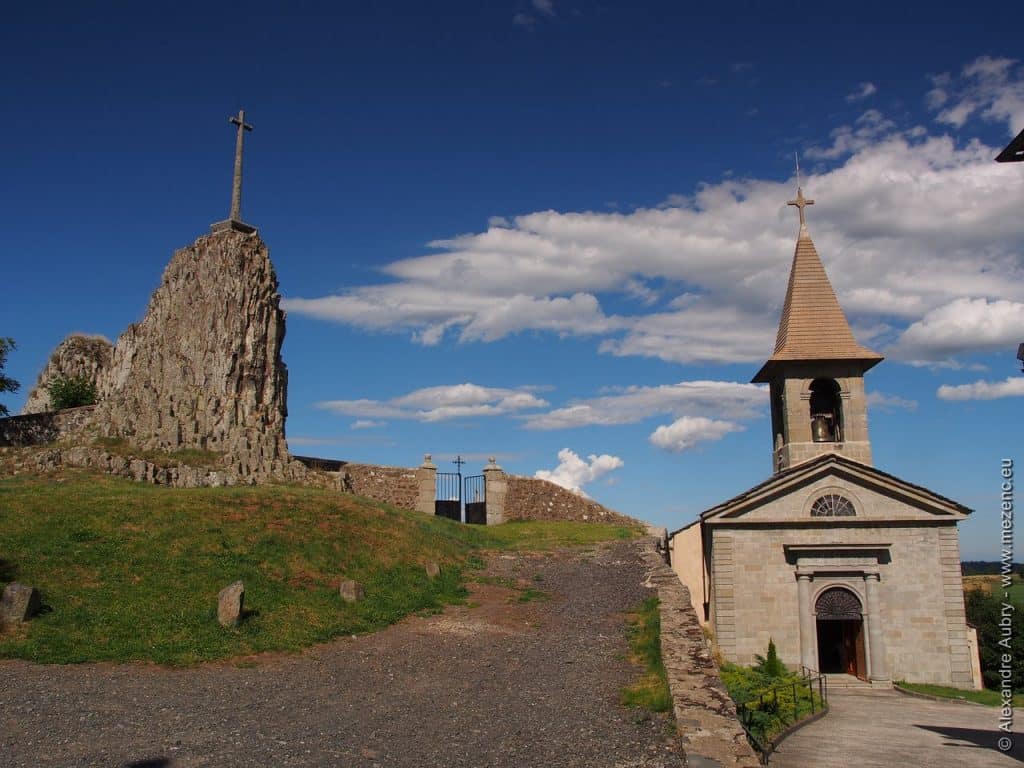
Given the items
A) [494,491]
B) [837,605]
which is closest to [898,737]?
[837,605]

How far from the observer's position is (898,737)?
15.3 m

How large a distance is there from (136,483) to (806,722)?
19.1 m

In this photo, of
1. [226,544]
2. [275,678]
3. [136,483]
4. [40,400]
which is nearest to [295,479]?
[136,483]

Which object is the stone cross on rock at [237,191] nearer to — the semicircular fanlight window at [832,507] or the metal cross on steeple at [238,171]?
the metal cross on steeple at [238,171]

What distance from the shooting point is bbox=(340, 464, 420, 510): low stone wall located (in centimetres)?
3027

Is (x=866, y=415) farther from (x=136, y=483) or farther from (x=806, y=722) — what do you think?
(x=136, y=483)

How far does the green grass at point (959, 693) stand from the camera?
70.7 feet

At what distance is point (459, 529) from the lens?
25969 mm

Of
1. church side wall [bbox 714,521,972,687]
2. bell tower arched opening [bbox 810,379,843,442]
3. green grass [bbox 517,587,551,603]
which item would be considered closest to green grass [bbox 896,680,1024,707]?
church side wall [bbox 714,521,972,687]

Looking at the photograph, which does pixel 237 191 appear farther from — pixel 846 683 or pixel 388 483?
pixel 846 683

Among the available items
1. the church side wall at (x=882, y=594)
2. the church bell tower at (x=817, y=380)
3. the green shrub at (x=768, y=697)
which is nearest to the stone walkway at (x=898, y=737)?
the green shrub at (x=768, y=697)

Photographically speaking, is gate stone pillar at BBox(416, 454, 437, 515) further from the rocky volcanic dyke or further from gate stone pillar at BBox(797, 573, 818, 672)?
the rocky volcanic dyke

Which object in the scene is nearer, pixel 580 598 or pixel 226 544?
pixel 226 544

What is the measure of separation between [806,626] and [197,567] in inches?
715
